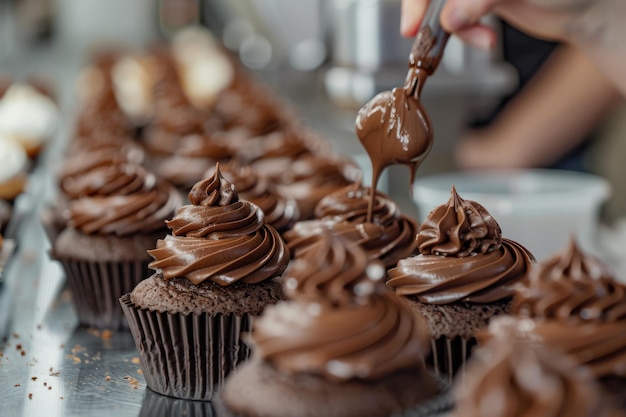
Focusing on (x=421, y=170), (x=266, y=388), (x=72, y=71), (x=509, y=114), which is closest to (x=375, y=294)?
(x=266, y=388)

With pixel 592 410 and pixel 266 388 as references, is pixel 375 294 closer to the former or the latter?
pixel 266 388

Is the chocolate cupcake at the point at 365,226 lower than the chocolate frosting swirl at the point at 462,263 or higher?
lower

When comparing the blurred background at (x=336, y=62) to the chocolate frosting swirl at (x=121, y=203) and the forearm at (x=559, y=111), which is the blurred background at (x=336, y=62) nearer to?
the forearm at (x=559, y=111)

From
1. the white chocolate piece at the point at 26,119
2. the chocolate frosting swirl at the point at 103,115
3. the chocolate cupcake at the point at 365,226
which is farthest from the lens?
the white chocolate piece at the point at 26,119

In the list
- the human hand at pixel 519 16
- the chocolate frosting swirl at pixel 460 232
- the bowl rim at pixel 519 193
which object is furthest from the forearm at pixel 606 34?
the chocolate frosting swirl at pixel 460 232

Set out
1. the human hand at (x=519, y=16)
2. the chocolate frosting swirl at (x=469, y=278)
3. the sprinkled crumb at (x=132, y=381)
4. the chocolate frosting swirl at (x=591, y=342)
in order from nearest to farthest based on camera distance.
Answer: the chocolate frosting swirl at (x=591, y=342) → the chocolate frosting swirl at (x=469, y=278) → the sprinkled crumb at (x=132, y=381) → the human hand at (x=519, y=16)

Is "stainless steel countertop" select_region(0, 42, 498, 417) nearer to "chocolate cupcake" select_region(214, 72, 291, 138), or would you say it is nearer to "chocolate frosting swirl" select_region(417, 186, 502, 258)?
"chocolate frosting swirl" select_region(417, 186, 502, 258)

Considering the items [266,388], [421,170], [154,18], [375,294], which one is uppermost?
[375,294]
